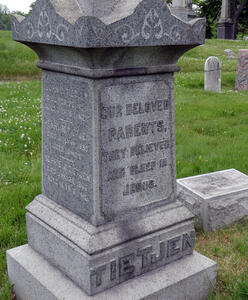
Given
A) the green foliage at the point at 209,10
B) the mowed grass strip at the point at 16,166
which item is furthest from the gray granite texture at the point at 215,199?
the green foliage at the point at 209,10

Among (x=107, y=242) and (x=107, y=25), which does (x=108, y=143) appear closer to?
(x=107, y=242)

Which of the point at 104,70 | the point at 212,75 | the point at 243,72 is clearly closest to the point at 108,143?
the point at 104,70

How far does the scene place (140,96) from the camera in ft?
9.05

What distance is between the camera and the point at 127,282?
110 inches

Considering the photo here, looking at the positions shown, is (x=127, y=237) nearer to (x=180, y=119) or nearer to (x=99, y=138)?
(x=99, y=138)

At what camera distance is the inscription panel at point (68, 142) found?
2.63 m

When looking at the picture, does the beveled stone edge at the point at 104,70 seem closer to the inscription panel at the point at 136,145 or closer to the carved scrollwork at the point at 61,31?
the inscription panel at the point at 136,145

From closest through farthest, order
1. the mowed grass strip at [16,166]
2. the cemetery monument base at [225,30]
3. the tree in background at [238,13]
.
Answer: the mowed grass strip at [16,166] → the cemetery monument base at [225,30] → the tree in background at [238,13]

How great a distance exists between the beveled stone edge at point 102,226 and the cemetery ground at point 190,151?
0.65m

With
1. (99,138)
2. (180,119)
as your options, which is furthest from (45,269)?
(180,119)

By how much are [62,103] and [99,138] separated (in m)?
0.44

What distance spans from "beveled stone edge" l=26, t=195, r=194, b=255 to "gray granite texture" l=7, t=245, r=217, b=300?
301 mm

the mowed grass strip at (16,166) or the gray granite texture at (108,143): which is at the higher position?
the gray granite texture at (108,143)

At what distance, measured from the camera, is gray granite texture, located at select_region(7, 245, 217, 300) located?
2701 mm
